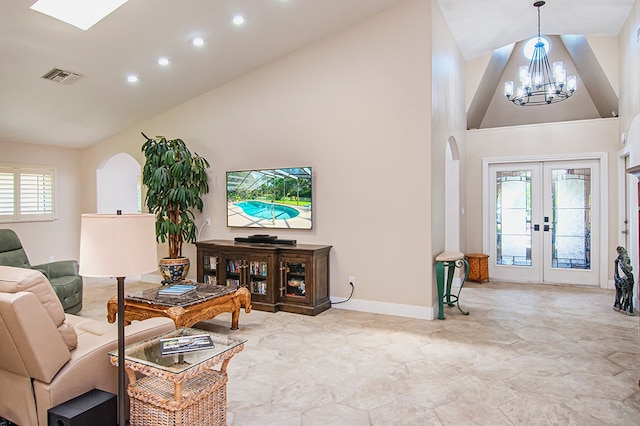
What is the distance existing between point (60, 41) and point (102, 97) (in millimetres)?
1487

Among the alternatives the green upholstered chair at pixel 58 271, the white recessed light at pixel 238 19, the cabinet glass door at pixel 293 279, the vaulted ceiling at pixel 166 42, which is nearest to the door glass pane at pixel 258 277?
the cabinet glass door at pixel 293 279

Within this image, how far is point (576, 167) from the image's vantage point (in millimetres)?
6512

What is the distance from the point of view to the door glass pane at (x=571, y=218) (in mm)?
6488

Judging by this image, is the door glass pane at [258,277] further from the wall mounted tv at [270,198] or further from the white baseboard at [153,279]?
the white baseboard at [153,279]

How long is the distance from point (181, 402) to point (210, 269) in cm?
369

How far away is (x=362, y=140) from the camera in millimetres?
5043

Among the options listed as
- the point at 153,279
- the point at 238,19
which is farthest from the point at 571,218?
the point at 153,279

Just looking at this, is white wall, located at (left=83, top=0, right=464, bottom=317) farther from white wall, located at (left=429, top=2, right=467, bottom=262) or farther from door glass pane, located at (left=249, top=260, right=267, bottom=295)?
door glass pane, located at (left=249, top=260, right=267, bottom=295)

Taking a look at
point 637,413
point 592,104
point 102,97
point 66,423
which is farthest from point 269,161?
point 592,104

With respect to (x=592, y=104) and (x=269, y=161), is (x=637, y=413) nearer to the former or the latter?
(x=269, y=161)

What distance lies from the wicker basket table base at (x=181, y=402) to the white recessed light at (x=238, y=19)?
3.58 m

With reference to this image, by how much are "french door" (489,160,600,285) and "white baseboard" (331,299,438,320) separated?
9.72 ft

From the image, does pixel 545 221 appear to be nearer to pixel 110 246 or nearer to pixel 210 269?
pixel 210 269

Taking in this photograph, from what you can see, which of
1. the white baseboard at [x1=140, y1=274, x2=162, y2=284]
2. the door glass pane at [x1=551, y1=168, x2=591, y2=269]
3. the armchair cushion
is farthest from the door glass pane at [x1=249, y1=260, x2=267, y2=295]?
the door glass pane at [x1=551, y1=168, x2=591, y2=269]
